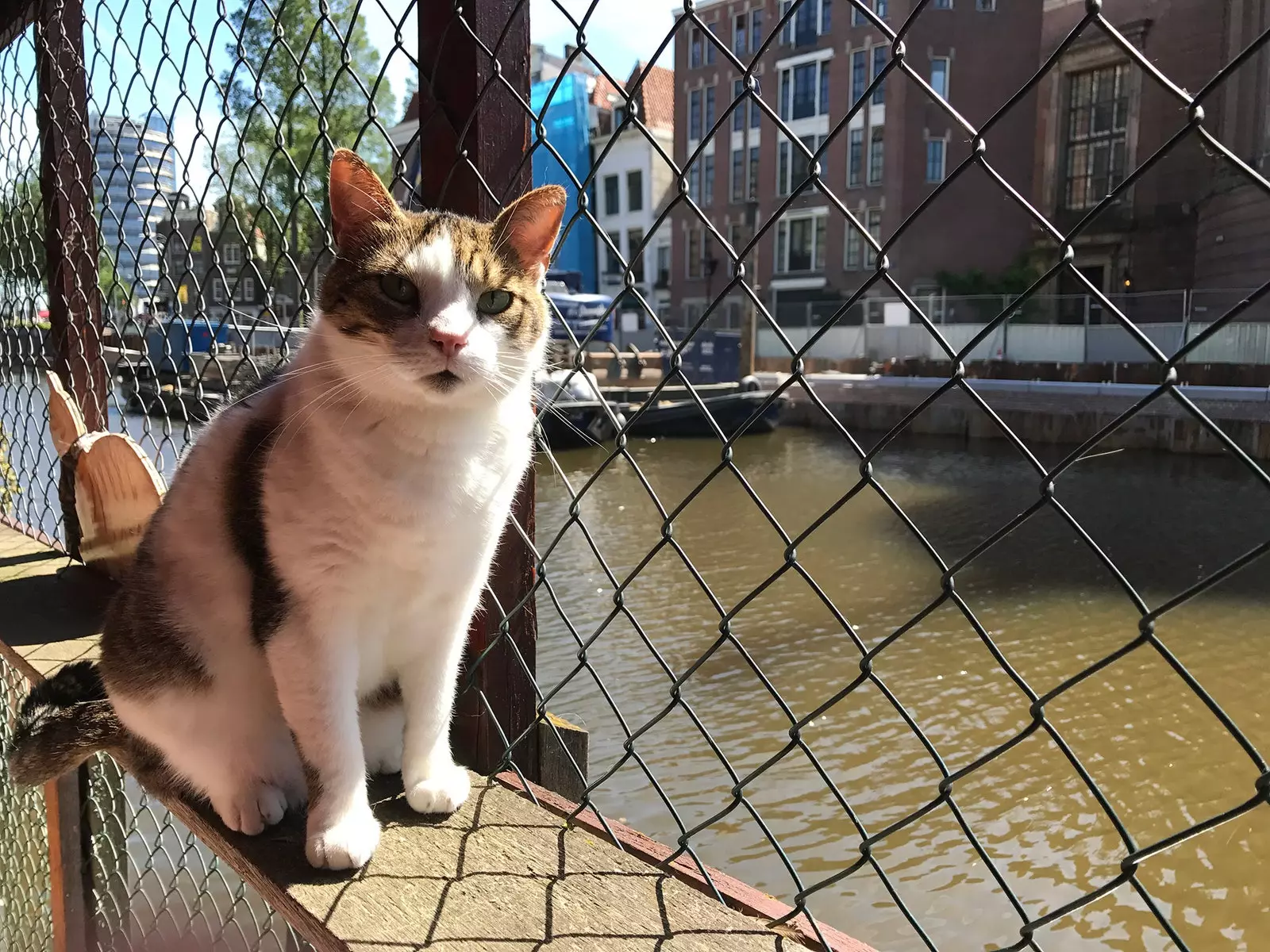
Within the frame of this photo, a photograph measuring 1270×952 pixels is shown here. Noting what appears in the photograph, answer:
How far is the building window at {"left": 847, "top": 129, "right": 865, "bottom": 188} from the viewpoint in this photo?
2433 centimetres

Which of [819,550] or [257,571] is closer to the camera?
[257,571]

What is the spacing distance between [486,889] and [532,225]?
0.98m

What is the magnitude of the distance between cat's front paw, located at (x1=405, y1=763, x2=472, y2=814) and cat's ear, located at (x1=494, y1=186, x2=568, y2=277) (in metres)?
0.85

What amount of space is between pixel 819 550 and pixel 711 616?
1930 millimetres

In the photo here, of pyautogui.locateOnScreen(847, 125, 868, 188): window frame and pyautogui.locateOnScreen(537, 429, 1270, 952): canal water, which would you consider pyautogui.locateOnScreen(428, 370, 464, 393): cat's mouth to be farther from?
pyautogui.locateOnScreen(847, 125, 868, 188): window frame

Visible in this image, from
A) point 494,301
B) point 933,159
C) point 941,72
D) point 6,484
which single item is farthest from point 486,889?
point 933,159

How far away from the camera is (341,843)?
1266mm

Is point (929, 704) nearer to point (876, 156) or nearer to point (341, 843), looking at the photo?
point (341, 843)

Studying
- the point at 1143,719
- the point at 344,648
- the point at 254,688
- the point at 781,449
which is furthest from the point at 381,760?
the point at 781,449

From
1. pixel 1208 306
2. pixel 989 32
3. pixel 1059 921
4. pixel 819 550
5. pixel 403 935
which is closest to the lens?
pixel 403 935

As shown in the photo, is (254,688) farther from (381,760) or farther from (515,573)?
(515,573)

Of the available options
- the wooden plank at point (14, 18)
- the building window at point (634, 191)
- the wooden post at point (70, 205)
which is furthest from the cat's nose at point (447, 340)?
the building window at point (634, 191)

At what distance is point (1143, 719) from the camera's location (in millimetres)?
A: 4789

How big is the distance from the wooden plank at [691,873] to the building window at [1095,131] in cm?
2341
